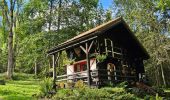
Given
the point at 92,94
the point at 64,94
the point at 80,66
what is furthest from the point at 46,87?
the point at 80,66

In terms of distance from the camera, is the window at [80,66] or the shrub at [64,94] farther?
the window at [80,66]

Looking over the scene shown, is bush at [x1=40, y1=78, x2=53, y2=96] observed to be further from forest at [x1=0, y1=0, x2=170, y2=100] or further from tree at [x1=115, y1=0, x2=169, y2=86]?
tree at [x1=115, y1=0, x2=169, y2=86]

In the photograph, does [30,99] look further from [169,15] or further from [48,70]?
[169,15]

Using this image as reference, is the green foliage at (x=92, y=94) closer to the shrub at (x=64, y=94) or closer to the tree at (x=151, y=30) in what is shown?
the shrub at (x=64, y=94)

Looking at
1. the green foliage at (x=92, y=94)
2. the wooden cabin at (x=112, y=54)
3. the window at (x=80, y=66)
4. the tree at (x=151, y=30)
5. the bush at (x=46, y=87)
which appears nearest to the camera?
the green foliage at (x=92, y=94)

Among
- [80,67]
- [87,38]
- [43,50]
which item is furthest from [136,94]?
[43,50]

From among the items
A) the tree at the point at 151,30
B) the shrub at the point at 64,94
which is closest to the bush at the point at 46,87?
the shrub at the point at 64,94

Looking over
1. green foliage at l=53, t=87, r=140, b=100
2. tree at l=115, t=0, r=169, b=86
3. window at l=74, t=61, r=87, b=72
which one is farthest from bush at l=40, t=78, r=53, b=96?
tree at l=115, t=0, r=169, b=86

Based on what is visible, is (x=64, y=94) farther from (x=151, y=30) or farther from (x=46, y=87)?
(x=151, y=30)

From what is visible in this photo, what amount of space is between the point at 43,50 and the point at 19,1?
8772 millimetres

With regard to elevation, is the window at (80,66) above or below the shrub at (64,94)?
above

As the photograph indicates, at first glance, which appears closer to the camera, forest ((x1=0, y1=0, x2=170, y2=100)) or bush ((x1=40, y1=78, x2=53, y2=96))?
bush ((x1=40, y1=78, x2=53, y2=96))

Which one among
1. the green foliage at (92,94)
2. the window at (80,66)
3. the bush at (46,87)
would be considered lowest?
the green foliage at (92,94)

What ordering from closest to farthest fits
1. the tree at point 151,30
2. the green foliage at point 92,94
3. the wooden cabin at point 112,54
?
the green foliage at point 92,94 → the wooden cabin at point 112,54 → the tree at point 151,30
